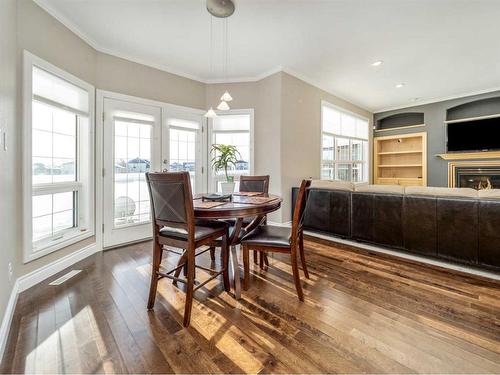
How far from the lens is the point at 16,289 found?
2.03 m

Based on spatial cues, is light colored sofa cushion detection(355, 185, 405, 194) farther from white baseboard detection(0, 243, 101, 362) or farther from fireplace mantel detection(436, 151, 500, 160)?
fireplace mantel detection(436, 151, 500, 160)

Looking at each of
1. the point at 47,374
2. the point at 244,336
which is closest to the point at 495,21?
the point at 244,336

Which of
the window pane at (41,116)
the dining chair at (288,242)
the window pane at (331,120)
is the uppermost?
the window pane at (331,120)

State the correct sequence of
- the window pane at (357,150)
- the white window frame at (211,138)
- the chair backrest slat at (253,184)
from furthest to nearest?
the window pane at (357,150)
the white window frame at (211,138)
the chair backrest slat at (253,184)

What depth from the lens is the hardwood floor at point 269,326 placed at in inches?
52.0

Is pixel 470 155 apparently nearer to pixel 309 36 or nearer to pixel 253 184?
pixel 309 36

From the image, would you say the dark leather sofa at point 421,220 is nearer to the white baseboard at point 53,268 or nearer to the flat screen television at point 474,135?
the white baseboard at point 53,268

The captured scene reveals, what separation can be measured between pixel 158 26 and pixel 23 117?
1700mm

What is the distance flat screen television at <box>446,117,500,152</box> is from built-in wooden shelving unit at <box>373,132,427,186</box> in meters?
0.55

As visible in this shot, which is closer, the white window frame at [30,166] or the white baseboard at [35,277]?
the white baseboard at [35,277]

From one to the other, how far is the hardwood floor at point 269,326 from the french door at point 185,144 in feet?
6.39

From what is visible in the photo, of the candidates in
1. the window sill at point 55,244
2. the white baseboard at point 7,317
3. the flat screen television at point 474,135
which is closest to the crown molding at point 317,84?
the flat screen television at point 474,135

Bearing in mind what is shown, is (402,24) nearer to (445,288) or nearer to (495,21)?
(495,21)

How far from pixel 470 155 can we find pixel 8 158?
25.6 feet
